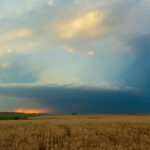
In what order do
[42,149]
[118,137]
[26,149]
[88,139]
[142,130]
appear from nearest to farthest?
1. [26,149]
2. [42,149]
3. [88,139]
4. [118,137]
5. [142,130]

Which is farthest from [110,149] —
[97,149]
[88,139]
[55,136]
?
[55,136]

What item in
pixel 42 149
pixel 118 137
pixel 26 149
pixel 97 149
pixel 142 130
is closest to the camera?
A: pixel 97 149

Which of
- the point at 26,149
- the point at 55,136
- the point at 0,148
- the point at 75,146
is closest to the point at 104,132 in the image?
the point at 55,136

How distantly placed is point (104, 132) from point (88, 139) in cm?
232

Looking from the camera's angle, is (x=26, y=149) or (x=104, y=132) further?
(x=104, y=132)

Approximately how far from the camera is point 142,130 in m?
12.1

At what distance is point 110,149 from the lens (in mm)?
6855

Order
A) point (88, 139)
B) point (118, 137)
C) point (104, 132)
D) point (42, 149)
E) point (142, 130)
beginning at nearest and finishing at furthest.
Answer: point (42, 149), point (88, 139), point (118, 137), point (104, 132), point (142, 130)

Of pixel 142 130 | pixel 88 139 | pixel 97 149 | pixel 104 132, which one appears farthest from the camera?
pixel 142 130

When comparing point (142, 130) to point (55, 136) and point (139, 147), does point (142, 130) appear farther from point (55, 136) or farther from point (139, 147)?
point (55, 136)

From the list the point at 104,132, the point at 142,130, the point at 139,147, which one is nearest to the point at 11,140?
the point at 104,132

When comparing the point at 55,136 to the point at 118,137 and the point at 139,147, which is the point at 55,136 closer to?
the point at 118,137

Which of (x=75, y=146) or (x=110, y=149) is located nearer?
(x=110, y=149)

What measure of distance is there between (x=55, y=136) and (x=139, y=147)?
4563mm
